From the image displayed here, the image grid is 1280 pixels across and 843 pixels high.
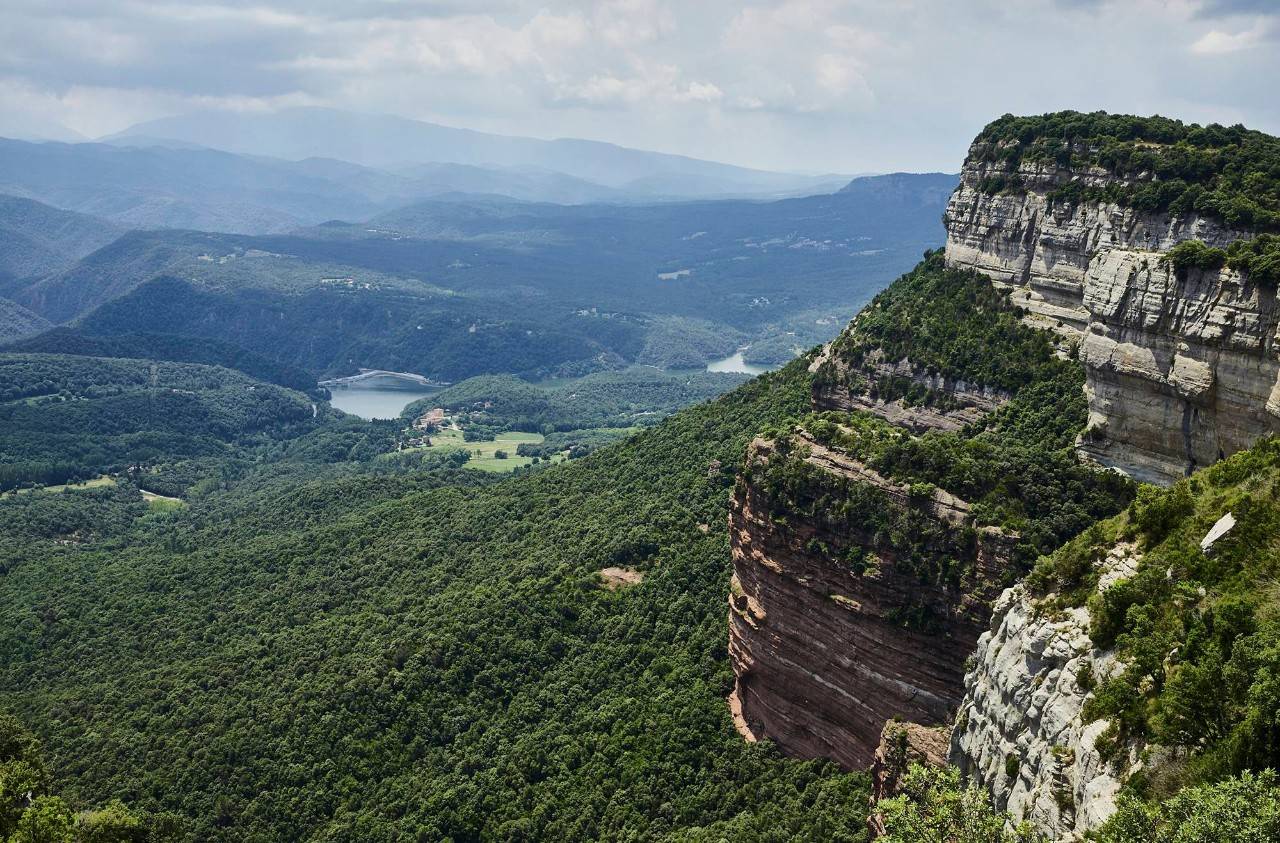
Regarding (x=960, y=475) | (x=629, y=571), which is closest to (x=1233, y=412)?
(x=960, y=475)

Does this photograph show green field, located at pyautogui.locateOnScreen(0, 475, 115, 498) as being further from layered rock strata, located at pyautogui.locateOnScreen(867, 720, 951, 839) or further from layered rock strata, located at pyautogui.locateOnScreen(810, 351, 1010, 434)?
layered rock strata, located at pyautogui.locateOnScreen(867, 720, 951, 839)

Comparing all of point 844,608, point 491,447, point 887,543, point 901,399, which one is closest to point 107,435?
point 491,447

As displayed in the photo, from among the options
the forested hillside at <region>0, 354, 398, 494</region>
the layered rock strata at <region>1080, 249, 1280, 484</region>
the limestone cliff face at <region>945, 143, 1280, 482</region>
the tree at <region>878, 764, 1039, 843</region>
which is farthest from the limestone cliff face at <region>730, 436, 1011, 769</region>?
the forested hillside at <region>0, 354, 398, 494</region>

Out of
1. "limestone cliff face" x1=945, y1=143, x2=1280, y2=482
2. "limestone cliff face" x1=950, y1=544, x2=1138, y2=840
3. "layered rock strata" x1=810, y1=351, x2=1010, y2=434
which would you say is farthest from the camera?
"layered rock strata" x1=810, y1=351, x2=1010, y2=434

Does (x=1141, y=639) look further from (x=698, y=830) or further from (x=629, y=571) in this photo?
(x=629, y=571)

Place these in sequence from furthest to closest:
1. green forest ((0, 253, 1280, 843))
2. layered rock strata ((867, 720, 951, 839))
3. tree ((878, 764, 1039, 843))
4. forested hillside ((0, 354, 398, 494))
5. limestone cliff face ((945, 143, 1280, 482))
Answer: forested hillside ((0, 354, 398, 494)) < layered rock strata ((867, 720, 951, 839)) < limestone cliff face ((945, 143, 1280, 482)) < green forest ((0, 253, 1280, 843)) < tree ((878, 764, 1039, 843))

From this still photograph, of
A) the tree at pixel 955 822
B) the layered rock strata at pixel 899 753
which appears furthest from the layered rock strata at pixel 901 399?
the tree at pixel 955 822

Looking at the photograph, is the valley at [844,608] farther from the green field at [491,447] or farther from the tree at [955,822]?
the green field at [491,447]
